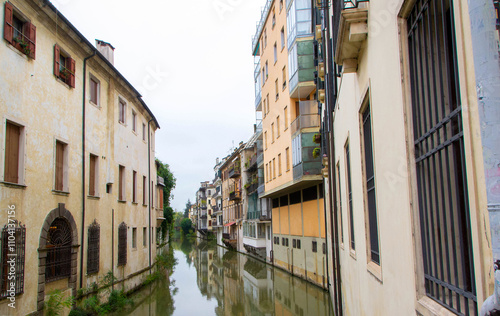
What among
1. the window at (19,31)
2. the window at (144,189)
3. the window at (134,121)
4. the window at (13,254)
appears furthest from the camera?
the window at (144,189)

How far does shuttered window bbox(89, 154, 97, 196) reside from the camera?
630 inches

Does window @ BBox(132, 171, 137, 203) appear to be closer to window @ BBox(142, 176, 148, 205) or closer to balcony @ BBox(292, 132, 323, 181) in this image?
window @ BBox(142, 176, 148, 205)

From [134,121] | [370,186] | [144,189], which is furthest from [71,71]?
[144,189]

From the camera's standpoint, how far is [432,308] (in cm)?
278

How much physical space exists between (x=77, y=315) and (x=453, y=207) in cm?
1336

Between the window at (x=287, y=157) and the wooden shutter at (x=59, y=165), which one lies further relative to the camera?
the window at (x=287, y=157)

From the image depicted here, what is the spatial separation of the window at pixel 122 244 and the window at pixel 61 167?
630 centimetres

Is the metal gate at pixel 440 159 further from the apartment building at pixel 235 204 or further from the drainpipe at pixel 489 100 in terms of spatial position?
the apartment building at pixel 235 204

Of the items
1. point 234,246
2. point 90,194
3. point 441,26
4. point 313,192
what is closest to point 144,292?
point 90,194

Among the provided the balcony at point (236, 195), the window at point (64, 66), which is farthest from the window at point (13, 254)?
the balcony at point (236, 195)

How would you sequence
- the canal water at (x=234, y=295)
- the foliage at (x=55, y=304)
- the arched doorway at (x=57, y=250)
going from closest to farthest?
the arched doorway at (x=57, y=250)
the foliage at (x=55, y=304)
the canal water at (x=234, y=295)

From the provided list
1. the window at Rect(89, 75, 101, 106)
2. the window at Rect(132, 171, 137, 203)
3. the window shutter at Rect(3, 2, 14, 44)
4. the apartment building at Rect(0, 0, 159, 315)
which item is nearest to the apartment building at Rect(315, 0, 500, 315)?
the window shutter at Rect(3, 2, 14, 44)

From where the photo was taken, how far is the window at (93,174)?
1600 centimetres

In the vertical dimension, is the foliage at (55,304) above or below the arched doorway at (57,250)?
below
